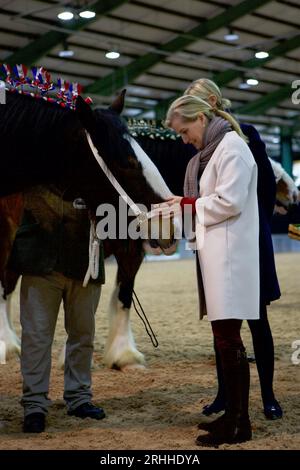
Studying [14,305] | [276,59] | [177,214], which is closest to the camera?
[177,214]

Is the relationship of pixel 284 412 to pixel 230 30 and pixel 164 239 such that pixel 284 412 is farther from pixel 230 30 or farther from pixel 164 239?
pixel 230 30

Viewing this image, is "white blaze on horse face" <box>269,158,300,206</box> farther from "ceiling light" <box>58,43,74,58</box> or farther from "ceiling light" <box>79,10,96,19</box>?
"ceiling light" <box>58,43,74,58</box>

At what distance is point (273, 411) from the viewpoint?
3383 millimetres

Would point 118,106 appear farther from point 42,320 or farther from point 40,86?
point 42,320

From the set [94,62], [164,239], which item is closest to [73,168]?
[164,239]

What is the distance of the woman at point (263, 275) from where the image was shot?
3.22 m

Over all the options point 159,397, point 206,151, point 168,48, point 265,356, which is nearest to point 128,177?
point 206,151

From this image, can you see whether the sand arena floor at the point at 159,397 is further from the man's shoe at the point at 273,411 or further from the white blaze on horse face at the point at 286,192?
the white blaze on horse face at the point at 286,192

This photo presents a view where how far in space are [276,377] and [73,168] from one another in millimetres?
2157

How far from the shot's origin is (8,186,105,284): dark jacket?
328 centimetres

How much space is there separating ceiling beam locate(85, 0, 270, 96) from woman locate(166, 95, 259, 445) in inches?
518

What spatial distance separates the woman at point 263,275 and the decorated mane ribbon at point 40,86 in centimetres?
56

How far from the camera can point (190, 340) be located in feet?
19.8

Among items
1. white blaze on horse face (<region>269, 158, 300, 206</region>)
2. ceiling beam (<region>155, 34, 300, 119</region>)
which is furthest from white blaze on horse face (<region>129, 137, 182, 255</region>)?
ceiling beam (<region>155, 34, 300, 119</region>)
